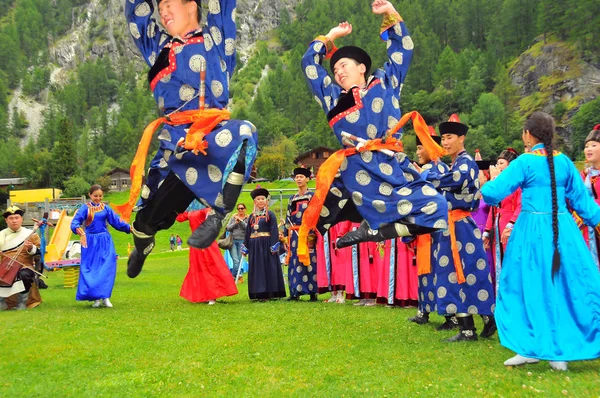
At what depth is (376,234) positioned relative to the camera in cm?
537

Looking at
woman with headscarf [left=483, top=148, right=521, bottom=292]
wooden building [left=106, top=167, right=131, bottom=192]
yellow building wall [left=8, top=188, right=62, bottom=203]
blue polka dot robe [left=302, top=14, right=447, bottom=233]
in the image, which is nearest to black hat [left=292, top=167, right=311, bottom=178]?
woman with headscarf [left=483, top=148, right=521, bottom=292]

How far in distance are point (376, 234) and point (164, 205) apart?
197 cm

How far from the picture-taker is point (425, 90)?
90188mm

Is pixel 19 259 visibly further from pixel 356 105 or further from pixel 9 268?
pixel 356 105

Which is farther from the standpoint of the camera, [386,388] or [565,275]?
[565,275]

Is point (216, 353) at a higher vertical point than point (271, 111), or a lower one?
lower

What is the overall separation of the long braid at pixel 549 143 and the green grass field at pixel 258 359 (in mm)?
898

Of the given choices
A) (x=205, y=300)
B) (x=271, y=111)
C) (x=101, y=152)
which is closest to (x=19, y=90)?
(x=101, y=152)

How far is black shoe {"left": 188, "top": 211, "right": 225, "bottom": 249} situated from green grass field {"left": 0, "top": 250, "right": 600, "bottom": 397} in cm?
104

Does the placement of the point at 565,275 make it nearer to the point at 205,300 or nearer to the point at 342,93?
the point at 342,93

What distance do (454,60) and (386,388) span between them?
91.9 m

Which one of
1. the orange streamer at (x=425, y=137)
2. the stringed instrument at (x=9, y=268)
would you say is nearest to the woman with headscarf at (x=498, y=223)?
the orange streamer at (x=425, y=137)

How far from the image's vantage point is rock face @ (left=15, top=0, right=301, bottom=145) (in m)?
160

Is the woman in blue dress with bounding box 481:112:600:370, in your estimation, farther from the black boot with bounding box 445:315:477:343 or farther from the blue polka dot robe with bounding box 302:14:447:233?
the black boot with bounding box 445:315:477:343
